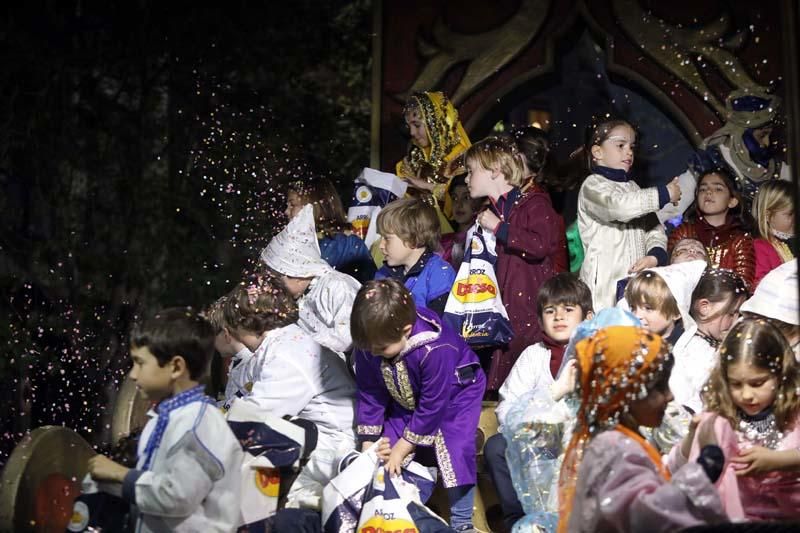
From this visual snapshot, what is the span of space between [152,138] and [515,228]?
274 centimetres

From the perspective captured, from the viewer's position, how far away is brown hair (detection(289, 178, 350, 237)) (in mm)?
5652

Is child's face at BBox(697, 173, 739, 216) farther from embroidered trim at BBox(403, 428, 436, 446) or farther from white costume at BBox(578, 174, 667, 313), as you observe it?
embroidered trim at BBox(403, 428, 436, 446)

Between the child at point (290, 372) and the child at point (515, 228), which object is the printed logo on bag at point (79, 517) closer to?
the child at point (290, 372)

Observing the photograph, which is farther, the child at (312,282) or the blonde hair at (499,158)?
the blonde hair at (499,158)

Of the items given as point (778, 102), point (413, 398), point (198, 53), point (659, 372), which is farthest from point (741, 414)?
point (198, 53)

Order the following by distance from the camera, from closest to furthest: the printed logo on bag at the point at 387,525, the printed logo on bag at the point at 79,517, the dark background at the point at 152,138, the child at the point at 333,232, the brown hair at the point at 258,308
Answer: the printed logo on bag at the point at 79,517
the printed logo on bag at the point at 387,525
the brown hair at the point at 258,308
the child at the point at 333,232
the dark background at the point at 152,138

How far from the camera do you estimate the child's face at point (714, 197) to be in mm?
5422

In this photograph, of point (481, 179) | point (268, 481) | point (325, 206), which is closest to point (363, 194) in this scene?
point (325, 206)

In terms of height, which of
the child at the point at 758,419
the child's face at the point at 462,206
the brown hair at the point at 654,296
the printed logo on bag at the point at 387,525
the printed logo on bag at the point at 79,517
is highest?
the child's face at the point at 462,206

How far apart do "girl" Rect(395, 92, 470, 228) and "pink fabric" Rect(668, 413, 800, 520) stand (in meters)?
2.49

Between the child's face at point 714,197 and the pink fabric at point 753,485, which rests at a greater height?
the child's face at point 714,197

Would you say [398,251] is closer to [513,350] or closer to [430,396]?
[513,350]

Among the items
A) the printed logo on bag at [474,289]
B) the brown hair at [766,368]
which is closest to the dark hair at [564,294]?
the printed logo on bag at [474,289]

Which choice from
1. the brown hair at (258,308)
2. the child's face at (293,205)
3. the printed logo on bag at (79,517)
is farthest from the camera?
the child's face at (293,205)
